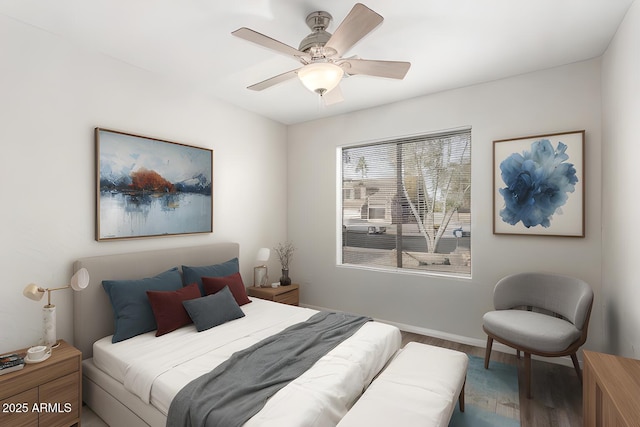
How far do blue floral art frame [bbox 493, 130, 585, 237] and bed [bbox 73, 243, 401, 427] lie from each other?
1.63 meters

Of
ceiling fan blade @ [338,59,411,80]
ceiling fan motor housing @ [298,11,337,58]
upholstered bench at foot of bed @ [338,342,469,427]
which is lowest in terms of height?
upholstered bench at foot of bed @ [338,342,469,427]

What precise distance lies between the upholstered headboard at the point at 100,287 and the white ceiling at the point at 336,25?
1692 mm

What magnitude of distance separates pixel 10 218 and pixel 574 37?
13.8 ft

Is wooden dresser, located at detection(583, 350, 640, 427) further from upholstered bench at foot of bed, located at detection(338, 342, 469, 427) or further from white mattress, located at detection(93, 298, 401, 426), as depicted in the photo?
white mattress, located at detection(93, 298, 401, 426)

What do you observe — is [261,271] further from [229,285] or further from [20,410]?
[20,410]

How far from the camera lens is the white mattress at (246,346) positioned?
4.95ft

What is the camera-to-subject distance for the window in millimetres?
3355

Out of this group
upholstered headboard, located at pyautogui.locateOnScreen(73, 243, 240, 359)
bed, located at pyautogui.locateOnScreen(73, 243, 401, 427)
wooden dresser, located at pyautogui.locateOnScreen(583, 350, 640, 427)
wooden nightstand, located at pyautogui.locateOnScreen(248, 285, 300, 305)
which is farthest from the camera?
wooden nightstand, located at pyautogui.locateOnScreen(248, 285, 300, 305)

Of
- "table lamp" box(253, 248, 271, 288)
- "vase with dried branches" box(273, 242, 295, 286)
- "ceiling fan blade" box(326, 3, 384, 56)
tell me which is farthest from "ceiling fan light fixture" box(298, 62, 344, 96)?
"vase with dried branches" box(273, 242, 295, 286)

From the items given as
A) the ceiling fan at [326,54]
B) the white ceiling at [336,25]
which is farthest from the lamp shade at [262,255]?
the ceiling fan at [326,54]

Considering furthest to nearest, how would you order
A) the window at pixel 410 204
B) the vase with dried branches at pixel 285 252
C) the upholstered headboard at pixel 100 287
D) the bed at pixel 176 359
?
the vase with dried branches at pixel 285 252 → the window at pixel 410 204 → the upholstered headboard at pixel 100 287 → the bed at pixel 176 359

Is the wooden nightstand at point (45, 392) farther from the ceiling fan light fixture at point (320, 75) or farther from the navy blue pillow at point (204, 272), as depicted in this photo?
the ceiling fan light fixture at point (320, 75)

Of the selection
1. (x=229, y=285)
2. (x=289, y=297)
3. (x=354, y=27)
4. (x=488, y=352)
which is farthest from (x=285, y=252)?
(x=354, y=27)

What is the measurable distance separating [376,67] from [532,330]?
7.30 ft
